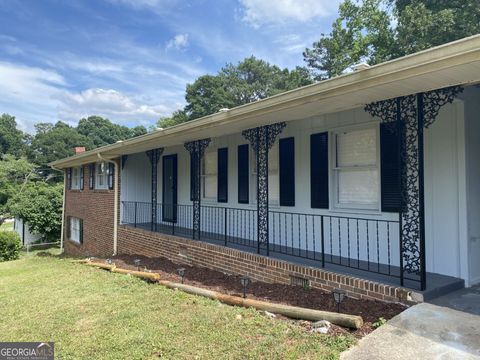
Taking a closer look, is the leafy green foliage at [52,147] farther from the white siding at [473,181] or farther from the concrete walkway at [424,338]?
the concrete walkway at [424,338]

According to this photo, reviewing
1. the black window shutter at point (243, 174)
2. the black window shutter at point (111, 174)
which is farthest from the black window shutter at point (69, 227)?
the black window shutter at point (243, 174)

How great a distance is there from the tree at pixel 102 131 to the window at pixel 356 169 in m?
64.2

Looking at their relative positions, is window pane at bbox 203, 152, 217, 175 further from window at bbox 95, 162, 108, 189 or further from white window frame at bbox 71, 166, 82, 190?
white window frame at bbox 71, 166, 82, 190

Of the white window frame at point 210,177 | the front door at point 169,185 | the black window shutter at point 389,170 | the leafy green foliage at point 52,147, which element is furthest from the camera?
the leafy green foliage at point 52,147

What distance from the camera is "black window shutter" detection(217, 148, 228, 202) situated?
27.1 ft

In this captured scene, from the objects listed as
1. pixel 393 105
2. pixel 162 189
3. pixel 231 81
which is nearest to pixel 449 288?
pixel 393 105

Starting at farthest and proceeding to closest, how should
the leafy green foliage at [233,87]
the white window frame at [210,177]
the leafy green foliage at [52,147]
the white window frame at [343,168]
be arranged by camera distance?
the leafy green foliage at [52,147], the leafy green foliage at [233,87], the white window frame at [210,177], the white window frame at [343,168]

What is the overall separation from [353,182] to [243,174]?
2.68 m

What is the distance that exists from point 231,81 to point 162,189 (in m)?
32.6

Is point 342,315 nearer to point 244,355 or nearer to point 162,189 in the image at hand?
A: point 244,355

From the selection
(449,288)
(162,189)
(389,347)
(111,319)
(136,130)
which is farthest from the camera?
(136,130)

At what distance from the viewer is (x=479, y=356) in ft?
9.12

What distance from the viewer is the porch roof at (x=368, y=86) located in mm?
3023

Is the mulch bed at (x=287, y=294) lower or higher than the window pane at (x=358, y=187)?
lower
